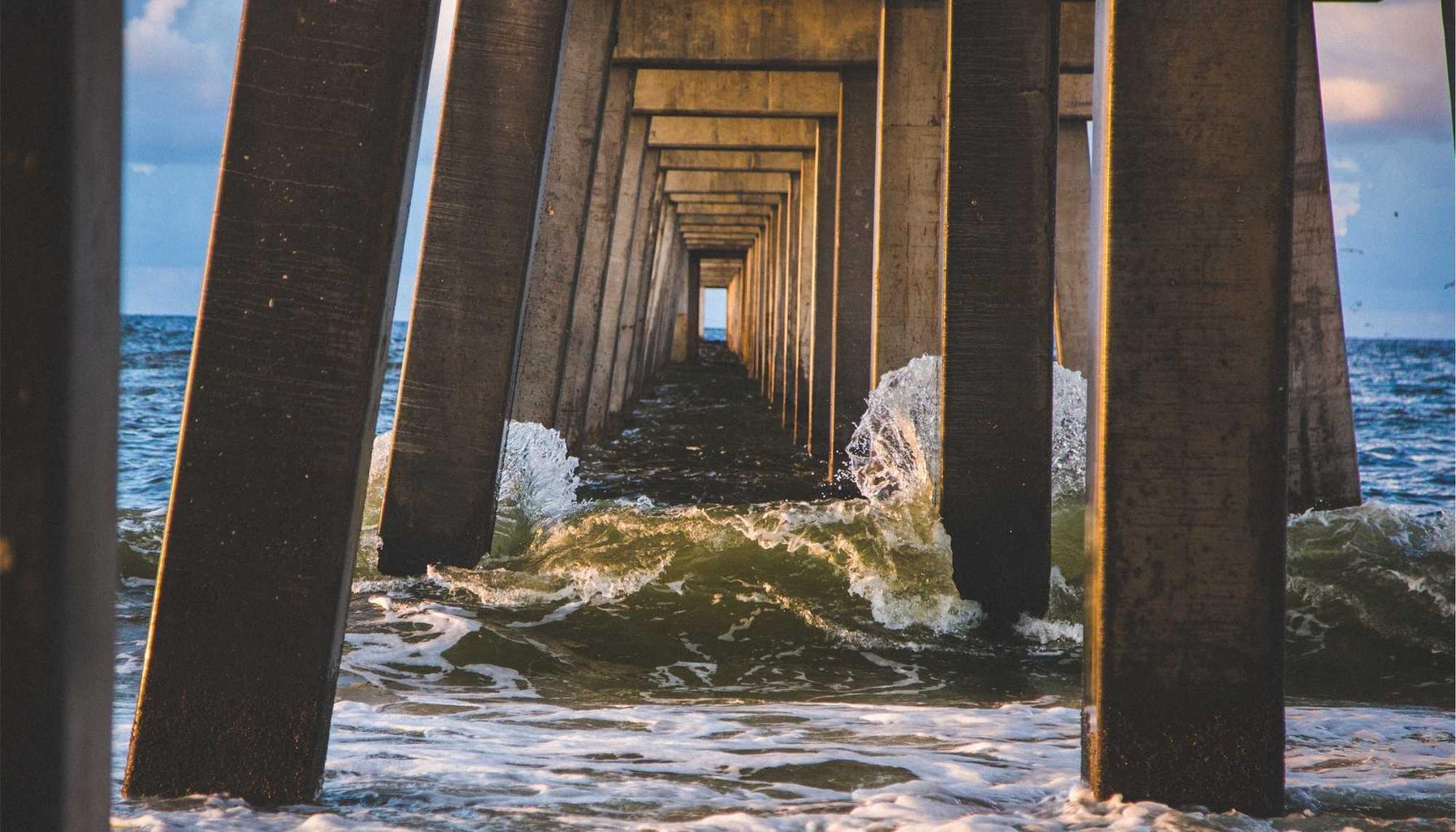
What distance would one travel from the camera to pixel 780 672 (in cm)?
552

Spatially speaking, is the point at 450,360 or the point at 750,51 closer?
the point at 450,360

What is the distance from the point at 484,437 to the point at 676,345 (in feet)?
124

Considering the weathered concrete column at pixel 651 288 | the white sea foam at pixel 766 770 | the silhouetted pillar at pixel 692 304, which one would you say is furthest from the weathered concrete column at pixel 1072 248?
the silhouetted pillar at pixel 692 304

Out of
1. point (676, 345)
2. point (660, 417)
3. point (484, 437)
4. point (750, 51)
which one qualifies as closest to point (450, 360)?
point (484, 437)

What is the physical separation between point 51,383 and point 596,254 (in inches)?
418

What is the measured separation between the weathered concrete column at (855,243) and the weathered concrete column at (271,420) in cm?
917

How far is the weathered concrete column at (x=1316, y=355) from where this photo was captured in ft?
28.8

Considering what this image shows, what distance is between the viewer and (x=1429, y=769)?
12.0ft

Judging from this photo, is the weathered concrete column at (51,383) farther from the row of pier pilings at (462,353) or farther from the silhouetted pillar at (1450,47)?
the silhouetted pillar at (1450,47)

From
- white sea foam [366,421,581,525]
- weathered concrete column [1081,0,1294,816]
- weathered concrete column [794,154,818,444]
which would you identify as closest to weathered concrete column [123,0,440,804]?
weathered concrete column [1081,0,1294,816]

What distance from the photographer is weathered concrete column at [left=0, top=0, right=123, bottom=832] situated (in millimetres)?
1618

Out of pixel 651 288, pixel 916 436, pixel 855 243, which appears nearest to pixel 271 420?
pixel 916 436

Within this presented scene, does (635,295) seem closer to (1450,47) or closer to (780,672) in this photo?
(780,672)

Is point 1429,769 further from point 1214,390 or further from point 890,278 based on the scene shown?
point 890,278
